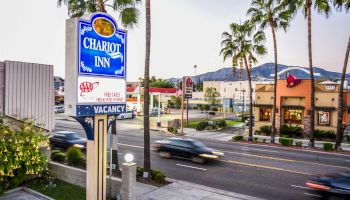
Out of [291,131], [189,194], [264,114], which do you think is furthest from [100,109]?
[264,114]

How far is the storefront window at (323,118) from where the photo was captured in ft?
111

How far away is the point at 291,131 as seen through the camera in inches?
1346

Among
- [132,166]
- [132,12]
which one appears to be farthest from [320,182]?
[132,12]

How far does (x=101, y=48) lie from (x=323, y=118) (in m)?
32.6

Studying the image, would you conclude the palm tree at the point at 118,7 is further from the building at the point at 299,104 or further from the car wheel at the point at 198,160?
the building at the point at 299,104

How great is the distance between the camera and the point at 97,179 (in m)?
9.29

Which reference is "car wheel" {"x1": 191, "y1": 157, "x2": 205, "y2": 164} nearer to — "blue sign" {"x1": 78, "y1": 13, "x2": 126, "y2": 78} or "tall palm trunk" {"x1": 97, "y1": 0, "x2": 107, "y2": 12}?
"blue sign" {"x1": 78, "y1": 13, "x2": 126, "y2": 78}

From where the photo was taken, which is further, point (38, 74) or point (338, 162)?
point (338, 162)

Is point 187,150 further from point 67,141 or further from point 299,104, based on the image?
point 299,104

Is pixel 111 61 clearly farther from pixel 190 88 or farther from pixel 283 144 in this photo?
pixel 190 88

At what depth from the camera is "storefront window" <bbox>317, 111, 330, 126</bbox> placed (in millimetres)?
33812

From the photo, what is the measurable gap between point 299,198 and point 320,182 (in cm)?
158

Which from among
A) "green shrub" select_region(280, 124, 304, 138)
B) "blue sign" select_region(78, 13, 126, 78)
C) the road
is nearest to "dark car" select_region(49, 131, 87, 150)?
the road

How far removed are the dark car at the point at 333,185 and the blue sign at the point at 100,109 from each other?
29.2 feet
